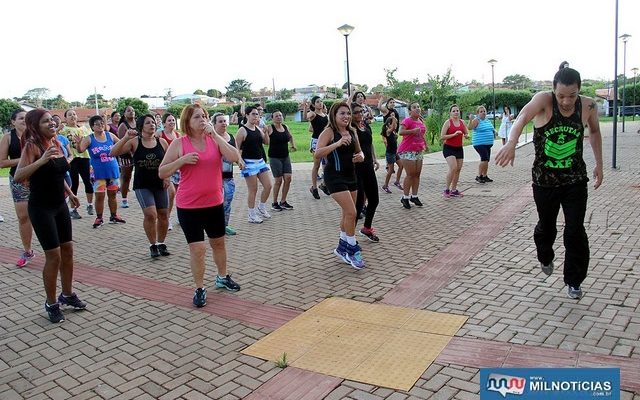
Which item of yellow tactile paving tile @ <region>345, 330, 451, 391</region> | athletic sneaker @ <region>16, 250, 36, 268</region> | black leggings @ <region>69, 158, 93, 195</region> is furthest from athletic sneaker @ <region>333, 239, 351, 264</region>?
black leggings @ <region>69, 158, 93, 195</region>

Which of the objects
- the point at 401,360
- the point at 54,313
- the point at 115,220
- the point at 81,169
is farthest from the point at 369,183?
the point at 81,169

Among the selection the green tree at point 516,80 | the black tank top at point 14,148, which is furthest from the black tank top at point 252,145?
the green tree at point 516,80

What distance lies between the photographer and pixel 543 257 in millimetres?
5188

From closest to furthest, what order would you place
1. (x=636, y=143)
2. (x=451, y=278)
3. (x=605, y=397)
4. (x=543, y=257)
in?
(x=605, y=397)
(x=543, y=257)
(x=451, y=278)
(x=636, y=143)

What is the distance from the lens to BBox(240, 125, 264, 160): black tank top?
8.85m

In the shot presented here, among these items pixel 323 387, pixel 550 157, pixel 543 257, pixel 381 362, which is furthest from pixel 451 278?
pixel 323 387

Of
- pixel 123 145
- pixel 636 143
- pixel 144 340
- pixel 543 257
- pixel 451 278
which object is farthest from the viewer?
pixel 636 143

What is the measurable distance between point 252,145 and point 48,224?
14.4 feet

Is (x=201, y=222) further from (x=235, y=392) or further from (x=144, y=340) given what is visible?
(x=235, y=392)

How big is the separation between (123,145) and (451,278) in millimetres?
4335

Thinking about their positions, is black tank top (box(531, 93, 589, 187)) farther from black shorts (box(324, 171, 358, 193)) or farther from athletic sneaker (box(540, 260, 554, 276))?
black shorts (box(324, 171, 358, 193))

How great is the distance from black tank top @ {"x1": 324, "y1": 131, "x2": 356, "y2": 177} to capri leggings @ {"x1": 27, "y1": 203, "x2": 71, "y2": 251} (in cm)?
280

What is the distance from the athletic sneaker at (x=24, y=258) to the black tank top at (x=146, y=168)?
1.69 metres

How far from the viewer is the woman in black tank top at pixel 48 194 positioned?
4.83 m
